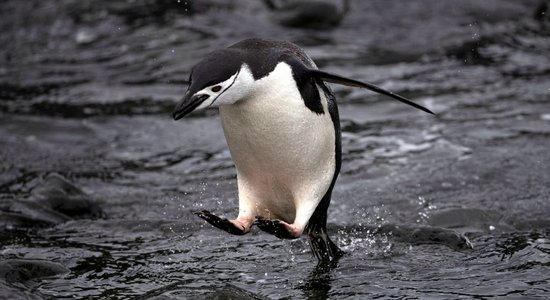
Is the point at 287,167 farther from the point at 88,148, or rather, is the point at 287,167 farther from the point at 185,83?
the point at 185,83

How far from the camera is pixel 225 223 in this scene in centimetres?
481

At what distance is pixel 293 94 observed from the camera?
4.86 meters

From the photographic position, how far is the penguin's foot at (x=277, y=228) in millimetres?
4723

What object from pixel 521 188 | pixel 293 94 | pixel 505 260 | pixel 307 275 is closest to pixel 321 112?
pixel 293 94

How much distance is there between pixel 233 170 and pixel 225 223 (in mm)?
3288

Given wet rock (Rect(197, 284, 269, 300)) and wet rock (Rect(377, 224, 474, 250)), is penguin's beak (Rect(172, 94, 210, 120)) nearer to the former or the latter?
wet rock (Rect(197, 284, 269, 300))

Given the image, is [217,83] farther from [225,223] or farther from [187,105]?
[225,223]

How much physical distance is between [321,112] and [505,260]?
147cm

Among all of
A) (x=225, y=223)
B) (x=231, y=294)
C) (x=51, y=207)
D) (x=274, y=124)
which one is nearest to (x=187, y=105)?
(x=274, y=124)

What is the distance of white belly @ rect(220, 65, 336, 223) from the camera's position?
15.9ft

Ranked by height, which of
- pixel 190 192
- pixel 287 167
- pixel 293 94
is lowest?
pixel 190 192

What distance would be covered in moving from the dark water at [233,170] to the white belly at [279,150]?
0.47 meters

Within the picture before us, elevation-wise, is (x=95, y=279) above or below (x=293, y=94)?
below

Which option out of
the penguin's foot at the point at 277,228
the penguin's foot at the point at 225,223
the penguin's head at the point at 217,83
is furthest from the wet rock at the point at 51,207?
the penguin's head at the point at 217,83
